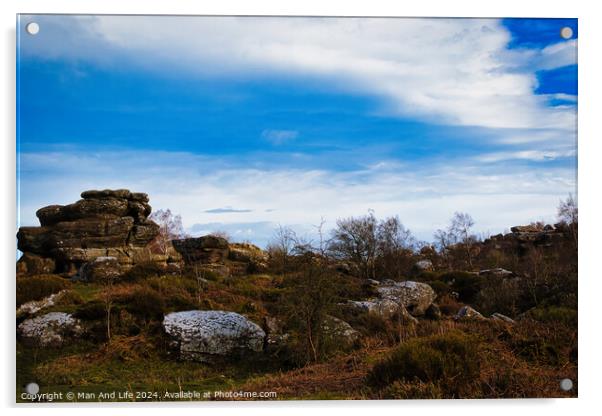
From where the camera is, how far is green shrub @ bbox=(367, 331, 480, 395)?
8.05 meters

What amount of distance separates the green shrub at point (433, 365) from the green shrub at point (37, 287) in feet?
20.9

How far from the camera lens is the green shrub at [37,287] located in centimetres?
1037

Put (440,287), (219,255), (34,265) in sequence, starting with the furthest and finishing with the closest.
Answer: (219,255), (440,287), (34,265)

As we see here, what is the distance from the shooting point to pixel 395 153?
32.8 feet

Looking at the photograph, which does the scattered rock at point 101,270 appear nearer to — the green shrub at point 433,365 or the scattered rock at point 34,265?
the scattered rock at point 34,265

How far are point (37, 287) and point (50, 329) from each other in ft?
5.56

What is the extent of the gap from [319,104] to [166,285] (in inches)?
254

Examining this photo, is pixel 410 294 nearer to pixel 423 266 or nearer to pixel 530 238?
pixel 423 266

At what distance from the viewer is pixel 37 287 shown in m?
11.3

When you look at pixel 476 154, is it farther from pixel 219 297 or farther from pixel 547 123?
pixel 219 297

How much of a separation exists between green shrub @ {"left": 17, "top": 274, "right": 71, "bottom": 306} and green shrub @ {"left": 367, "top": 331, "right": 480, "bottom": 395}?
6.36m

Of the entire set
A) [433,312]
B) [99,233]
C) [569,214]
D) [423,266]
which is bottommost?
[433,312]

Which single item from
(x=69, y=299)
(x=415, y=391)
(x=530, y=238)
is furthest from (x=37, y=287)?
(x=530, y=238)

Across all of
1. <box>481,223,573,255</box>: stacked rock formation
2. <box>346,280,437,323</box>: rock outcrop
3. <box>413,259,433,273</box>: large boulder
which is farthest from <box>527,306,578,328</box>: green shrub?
<box>413,259,433,273</box>: large boulder
